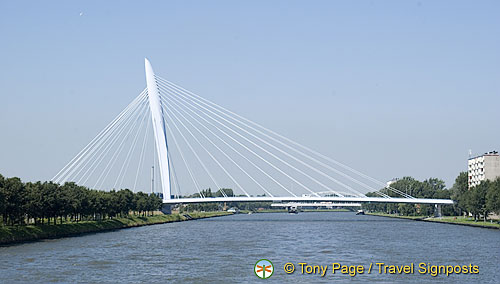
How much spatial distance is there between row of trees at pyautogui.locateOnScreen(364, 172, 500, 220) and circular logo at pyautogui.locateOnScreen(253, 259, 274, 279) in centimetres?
5763

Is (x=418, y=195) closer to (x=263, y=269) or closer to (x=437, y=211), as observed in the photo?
(x=437, y=211)

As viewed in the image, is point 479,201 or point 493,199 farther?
point 479,201

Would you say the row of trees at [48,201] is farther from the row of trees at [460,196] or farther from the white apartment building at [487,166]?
the white apartment building at [487,166]

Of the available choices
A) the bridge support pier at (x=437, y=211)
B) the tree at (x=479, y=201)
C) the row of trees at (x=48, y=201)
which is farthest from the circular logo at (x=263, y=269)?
the bridge support pier at (x=437, y=211)

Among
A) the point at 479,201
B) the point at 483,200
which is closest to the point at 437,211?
the point at 483,200

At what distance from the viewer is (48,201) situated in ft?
241

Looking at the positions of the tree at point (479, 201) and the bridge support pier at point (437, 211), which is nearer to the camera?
the tree at point (479, 201)

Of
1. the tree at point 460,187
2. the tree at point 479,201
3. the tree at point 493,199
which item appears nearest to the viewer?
the tree at point 493,199

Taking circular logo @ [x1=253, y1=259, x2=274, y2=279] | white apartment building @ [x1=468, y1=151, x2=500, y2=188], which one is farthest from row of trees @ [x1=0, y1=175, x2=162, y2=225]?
white apartment building @ [x1=468, y1=151, x2=500, y2=188]

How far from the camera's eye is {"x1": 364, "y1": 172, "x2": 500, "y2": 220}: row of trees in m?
100

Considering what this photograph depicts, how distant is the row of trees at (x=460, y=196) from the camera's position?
100 metres

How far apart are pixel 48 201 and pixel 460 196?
7706 centimetres

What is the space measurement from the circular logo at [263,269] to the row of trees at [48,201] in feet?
88.4

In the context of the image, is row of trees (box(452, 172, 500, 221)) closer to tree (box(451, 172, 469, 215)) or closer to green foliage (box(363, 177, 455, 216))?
tree (box(451, 172, 469, 215))
